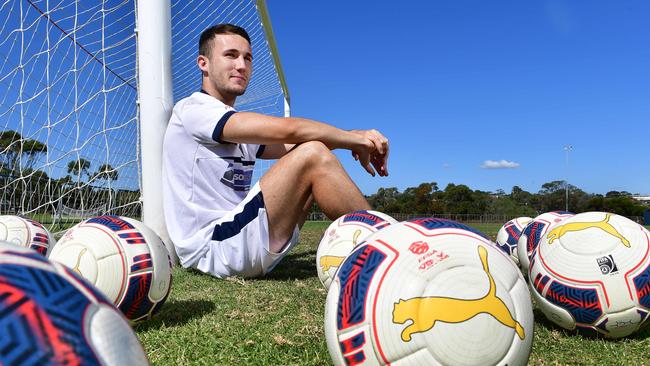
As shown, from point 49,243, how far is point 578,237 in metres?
A: 4.21

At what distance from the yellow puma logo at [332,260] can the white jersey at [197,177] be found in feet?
3.21

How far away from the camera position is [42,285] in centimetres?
99

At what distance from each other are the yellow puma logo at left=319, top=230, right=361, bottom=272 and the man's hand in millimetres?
658

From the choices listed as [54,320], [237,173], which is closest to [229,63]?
[237,173]

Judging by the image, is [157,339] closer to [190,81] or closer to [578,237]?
[578,237]

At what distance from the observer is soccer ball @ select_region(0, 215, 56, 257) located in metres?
4.27

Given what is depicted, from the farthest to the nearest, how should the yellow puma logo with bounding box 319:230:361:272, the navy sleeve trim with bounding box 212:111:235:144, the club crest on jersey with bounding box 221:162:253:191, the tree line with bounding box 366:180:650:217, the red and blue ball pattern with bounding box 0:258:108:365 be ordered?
the tree line with bounding box 366:180:650:217
the club crest on jersey with bounding box 221:162:253:191
the navy sleeve trim with bounding box 212:111:235:144
the yellow puma logo with bounding box 319:230:361:272
the red and blue ball pattern with bounding box 0:258:108:365

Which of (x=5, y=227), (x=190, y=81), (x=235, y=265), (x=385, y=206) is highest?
(x=190, y=81)

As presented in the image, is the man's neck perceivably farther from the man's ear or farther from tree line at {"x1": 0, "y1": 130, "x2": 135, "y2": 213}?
tree line at {"x1": 0, "y1": 130, "x2": 135, "y2": 213}

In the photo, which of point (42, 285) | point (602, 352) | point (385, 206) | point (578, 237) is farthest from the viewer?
point (385, 206)

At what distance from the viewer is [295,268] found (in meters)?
5.22

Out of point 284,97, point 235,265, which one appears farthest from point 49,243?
point 284,97

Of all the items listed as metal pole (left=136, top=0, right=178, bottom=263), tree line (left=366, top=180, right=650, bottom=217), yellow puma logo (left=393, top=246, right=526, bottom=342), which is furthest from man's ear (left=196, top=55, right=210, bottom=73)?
tree line (left=366, top=180, right=650, bottom=217)

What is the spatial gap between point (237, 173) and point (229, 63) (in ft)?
3.12
